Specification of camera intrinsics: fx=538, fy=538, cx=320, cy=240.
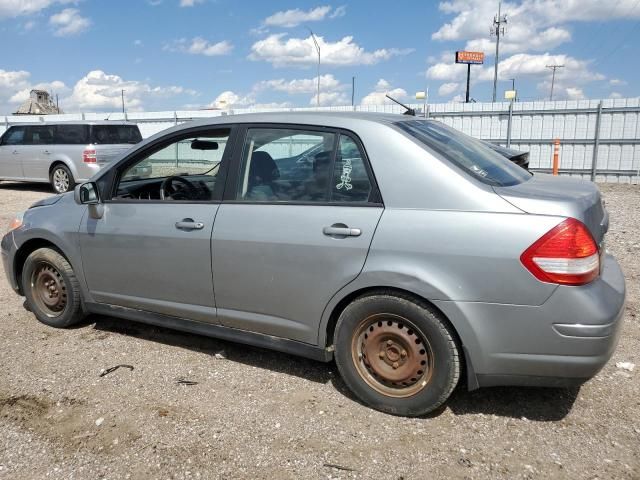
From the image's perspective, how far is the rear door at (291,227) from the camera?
2.99m

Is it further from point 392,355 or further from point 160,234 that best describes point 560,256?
point 160,234

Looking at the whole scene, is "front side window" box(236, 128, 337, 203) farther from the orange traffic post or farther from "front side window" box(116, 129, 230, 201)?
the orange traffic post

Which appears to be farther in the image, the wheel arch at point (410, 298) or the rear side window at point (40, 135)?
→ the rear side window at point (40, 135)

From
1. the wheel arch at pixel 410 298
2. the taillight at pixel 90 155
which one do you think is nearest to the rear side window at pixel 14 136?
the taillight at pixel 90 155

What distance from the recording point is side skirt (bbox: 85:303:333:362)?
326 centimetres

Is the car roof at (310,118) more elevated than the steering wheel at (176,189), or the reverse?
the car roof at (310,118)

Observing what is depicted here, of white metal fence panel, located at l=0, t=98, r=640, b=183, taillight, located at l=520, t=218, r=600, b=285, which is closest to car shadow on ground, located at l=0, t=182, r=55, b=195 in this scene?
white metal fence panel, located at l=0, t=98, r=640, b=183

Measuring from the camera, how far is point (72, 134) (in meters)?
12.4

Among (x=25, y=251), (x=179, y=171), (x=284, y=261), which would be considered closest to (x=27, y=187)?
(x=25, y=251)

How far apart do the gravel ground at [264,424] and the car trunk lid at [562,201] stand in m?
1.07

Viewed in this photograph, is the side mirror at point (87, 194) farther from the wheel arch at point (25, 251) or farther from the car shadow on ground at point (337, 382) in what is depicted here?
the car shadow on ground at point (337, 382)

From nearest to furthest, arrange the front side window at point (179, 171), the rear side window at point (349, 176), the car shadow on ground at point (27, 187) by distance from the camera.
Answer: the rear side window at point (349, 176) < the front side window at point (179, 171) < the car shadow on ground at point (27, 187)

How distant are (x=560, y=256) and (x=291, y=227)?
143 cm

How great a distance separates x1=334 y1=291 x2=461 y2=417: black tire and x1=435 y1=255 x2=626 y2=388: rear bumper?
0.37 ft
